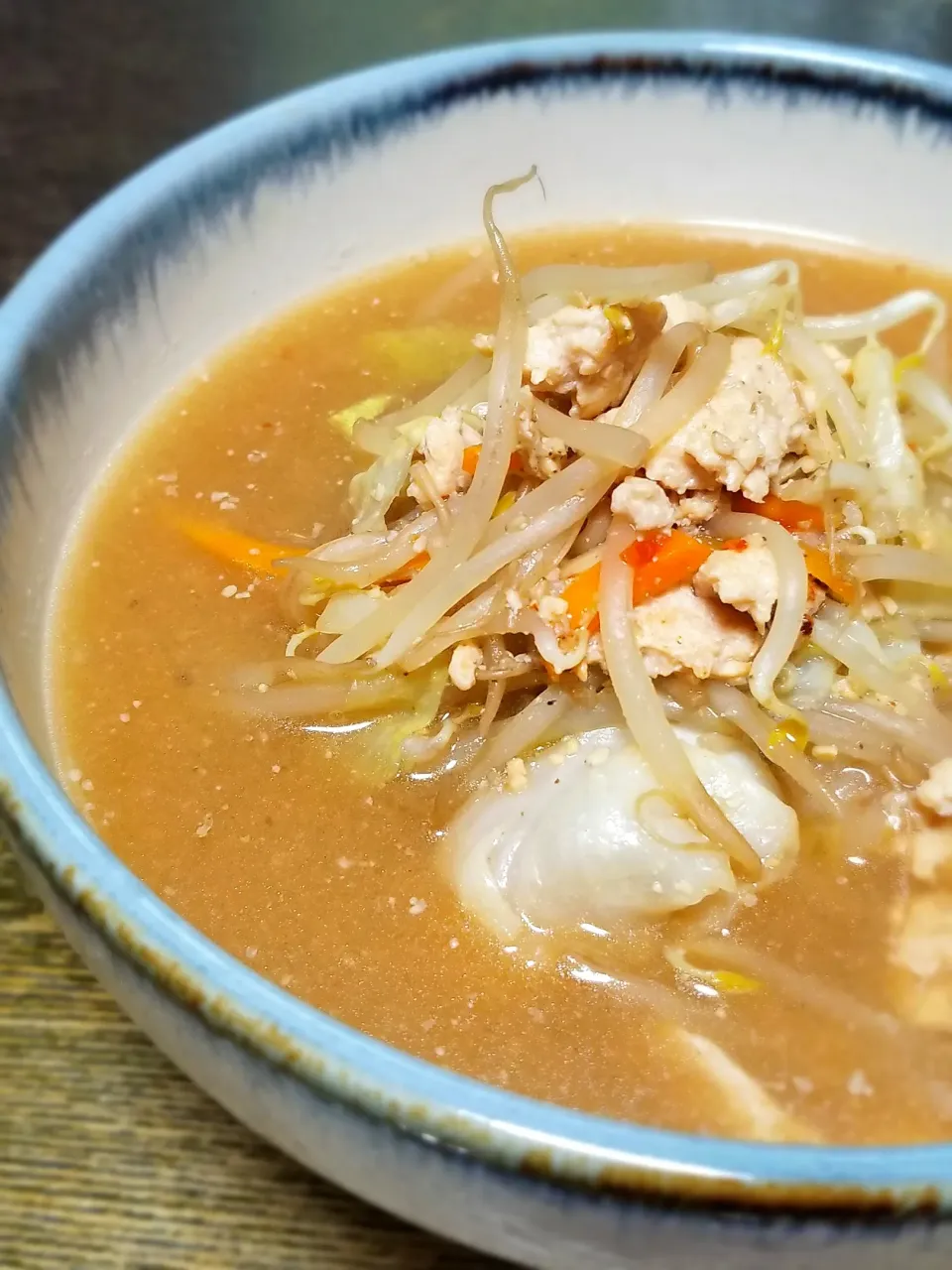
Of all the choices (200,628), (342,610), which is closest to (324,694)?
(342,610)

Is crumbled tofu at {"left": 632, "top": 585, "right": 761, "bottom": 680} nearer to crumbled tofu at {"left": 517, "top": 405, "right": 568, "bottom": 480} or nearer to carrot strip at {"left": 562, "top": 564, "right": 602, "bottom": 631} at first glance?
carrot strip at {"left": 562, "top": 564, "right": 602, "bottom": 631}

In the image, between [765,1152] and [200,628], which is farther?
[200,628]

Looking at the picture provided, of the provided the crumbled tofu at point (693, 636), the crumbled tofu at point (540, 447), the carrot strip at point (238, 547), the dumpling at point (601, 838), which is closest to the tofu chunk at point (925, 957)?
the dumpling at point (601, 838)

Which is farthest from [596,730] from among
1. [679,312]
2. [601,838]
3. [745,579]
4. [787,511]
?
[679,312]

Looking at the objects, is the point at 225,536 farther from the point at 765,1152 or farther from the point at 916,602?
the point at 765,1152

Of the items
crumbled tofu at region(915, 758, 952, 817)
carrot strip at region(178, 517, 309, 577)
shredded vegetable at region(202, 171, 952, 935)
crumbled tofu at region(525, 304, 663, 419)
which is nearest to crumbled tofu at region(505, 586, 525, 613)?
shredded vegetable at region(202, 171, 952, 935)

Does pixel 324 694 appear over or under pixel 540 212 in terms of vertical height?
under

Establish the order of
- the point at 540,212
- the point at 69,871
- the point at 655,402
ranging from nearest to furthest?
the point at 69,871 → the point at 655,402 → the point at 540,212

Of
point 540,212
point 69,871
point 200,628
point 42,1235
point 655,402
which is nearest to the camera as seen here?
point 69,871
